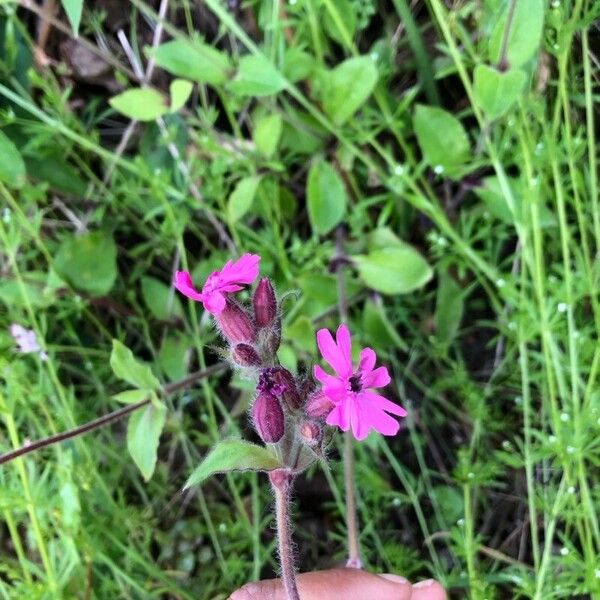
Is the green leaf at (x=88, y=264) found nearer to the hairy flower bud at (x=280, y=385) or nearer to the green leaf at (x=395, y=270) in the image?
the green leaf at (x=395, y=270)

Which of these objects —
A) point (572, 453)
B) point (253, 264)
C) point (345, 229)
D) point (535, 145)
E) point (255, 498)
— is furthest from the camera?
point (345, 229)

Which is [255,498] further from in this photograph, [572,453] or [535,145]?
[535,145]

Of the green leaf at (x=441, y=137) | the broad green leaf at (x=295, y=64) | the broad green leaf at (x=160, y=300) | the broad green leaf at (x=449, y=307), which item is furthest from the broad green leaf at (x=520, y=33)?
the broad green leaf at (x=160, y=300)

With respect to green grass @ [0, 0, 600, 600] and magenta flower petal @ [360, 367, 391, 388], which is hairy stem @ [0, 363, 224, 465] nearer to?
green grass @ [0, 0, 600, 600]

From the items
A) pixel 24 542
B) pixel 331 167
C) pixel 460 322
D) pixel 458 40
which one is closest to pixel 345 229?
pixel 331 167

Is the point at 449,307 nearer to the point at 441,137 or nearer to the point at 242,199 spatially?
the point at 441,137

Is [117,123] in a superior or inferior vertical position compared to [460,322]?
superior

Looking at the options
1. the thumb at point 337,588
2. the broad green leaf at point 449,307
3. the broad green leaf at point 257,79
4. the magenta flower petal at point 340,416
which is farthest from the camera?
the broad green leaf at point 449,307

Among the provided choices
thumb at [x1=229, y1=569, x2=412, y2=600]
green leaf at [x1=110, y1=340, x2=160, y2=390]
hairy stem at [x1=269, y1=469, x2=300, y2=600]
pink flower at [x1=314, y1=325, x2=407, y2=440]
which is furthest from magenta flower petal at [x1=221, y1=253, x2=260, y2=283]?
thumb at [x1=229, y1=569, x2=412, y2=600]
